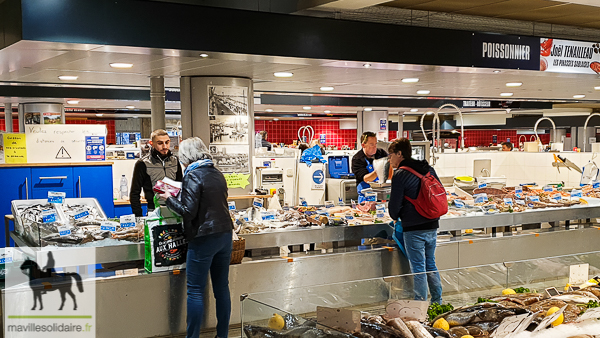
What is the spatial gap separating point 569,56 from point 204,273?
16.9 ft

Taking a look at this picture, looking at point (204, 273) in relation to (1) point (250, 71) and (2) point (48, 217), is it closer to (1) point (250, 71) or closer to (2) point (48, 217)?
(2) point (48, 217)

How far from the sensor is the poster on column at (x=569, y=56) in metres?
7.13

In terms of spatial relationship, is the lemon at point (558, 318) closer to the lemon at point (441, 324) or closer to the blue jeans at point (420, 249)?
the lemon at point (441, 324)

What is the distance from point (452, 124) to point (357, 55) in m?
21.2

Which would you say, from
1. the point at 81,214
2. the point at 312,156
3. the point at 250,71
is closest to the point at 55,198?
the point at 81,214

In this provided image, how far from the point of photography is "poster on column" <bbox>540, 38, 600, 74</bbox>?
281 inches

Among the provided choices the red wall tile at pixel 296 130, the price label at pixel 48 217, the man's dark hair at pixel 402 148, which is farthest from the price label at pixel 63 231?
the red wall tile at pixel 296 130

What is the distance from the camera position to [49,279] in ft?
15.8

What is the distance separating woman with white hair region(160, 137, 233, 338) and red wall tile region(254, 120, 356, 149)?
2642 cm

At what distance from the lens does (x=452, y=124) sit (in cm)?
2631

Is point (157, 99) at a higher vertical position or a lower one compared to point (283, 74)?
lower

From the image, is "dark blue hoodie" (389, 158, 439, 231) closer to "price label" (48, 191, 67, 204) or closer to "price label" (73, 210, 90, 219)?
"price label" (73, 210, 90, 219)

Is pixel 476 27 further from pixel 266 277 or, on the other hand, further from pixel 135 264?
pixel 135 264

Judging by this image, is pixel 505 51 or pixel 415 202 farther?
pixel 505 51
